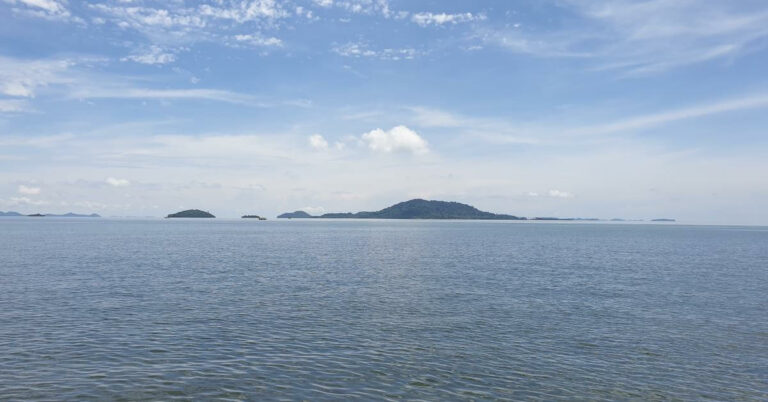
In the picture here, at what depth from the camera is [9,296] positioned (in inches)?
2210

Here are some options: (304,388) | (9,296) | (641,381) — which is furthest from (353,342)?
(9,296)

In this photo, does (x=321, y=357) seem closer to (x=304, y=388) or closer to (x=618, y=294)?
(x=304, y=388)

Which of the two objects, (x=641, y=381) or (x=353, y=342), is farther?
(x=353, y=342)

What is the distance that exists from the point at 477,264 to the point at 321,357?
232ft

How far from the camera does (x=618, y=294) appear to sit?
6462 cm

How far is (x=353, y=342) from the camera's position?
127 ft

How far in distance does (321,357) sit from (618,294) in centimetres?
4785

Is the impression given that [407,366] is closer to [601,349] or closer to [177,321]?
[601,349]

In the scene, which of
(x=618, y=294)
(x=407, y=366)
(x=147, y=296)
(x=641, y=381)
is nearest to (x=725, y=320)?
(x=618, y=294)

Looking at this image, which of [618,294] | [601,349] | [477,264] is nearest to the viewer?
[601,349]

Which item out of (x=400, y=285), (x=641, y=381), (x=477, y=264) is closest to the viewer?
(x=641, y=381)

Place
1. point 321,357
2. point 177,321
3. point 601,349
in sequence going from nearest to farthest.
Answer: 1. point 321,357
2. point 601,349
3. point 177,321

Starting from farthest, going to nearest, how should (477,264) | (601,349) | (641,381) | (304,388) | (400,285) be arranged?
(477,264), (400,285), (601,349), (641,381), (304,388)

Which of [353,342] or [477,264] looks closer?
[353,342]
